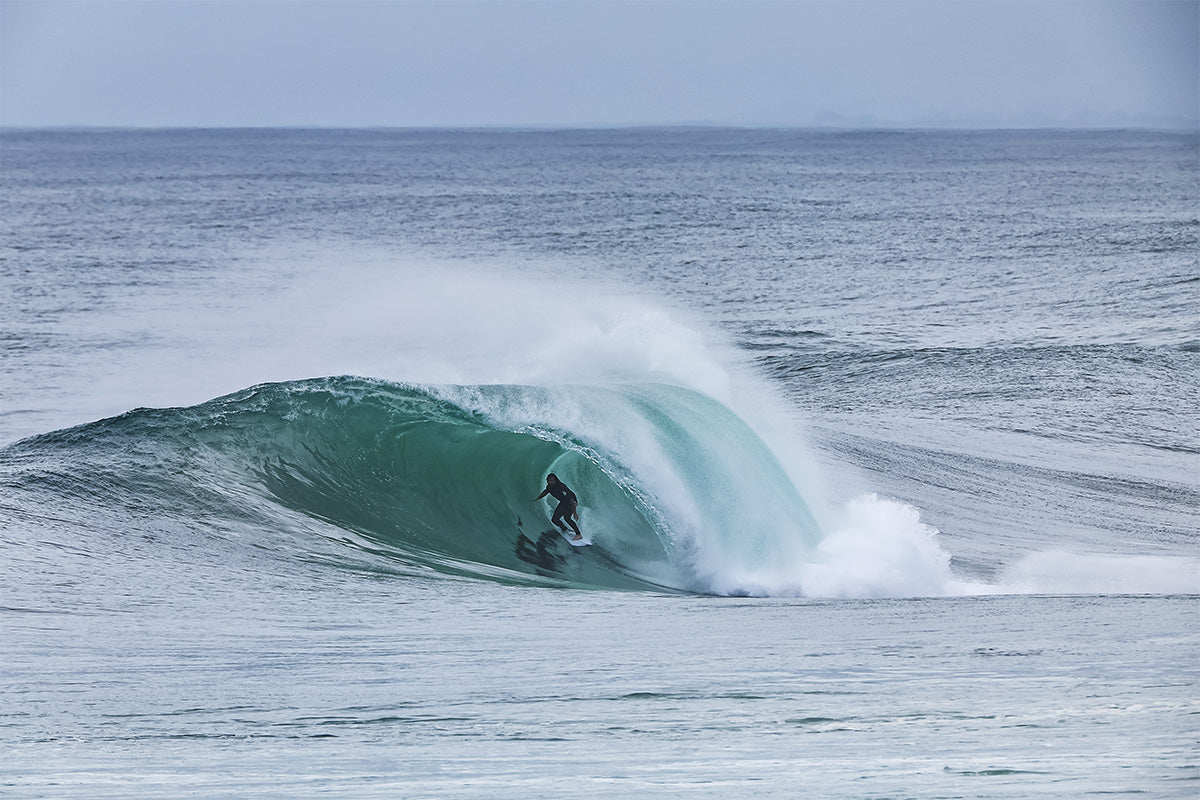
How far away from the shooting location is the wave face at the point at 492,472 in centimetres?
1099

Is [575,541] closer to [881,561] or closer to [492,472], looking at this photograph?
[492,472]

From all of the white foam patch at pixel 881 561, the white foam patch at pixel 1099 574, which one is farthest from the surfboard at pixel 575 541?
the white foam patch at pixel 1099 574

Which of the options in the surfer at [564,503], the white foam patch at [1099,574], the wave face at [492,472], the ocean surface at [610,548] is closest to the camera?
the ocean surface at [610,548]

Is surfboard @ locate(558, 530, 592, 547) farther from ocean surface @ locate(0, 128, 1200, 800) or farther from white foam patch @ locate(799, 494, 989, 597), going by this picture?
white foam patch @ locate(799, 494, 989, 597)

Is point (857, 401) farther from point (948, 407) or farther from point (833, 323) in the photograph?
point (833, 323)

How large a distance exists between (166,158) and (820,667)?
438 ft

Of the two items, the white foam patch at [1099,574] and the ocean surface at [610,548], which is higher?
the ocean surface at [610,548]

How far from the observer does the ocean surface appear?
546 cm

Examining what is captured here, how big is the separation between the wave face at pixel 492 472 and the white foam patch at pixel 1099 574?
209cm

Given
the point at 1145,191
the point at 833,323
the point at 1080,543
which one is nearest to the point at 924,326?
the point at 833,323

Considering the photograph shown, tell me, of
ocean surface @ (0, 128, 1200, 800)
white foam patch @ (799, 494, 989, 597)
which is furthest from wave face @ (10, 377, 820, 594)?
white foam patch @ (799, 494, 989, 597)

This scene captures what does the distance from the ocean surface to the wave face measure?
0.05 m

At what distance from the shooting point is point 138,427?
12055 millimetres

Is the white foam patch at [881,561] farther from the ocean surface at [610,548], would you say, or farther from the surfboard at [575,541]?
the surfboard at [575,541]
